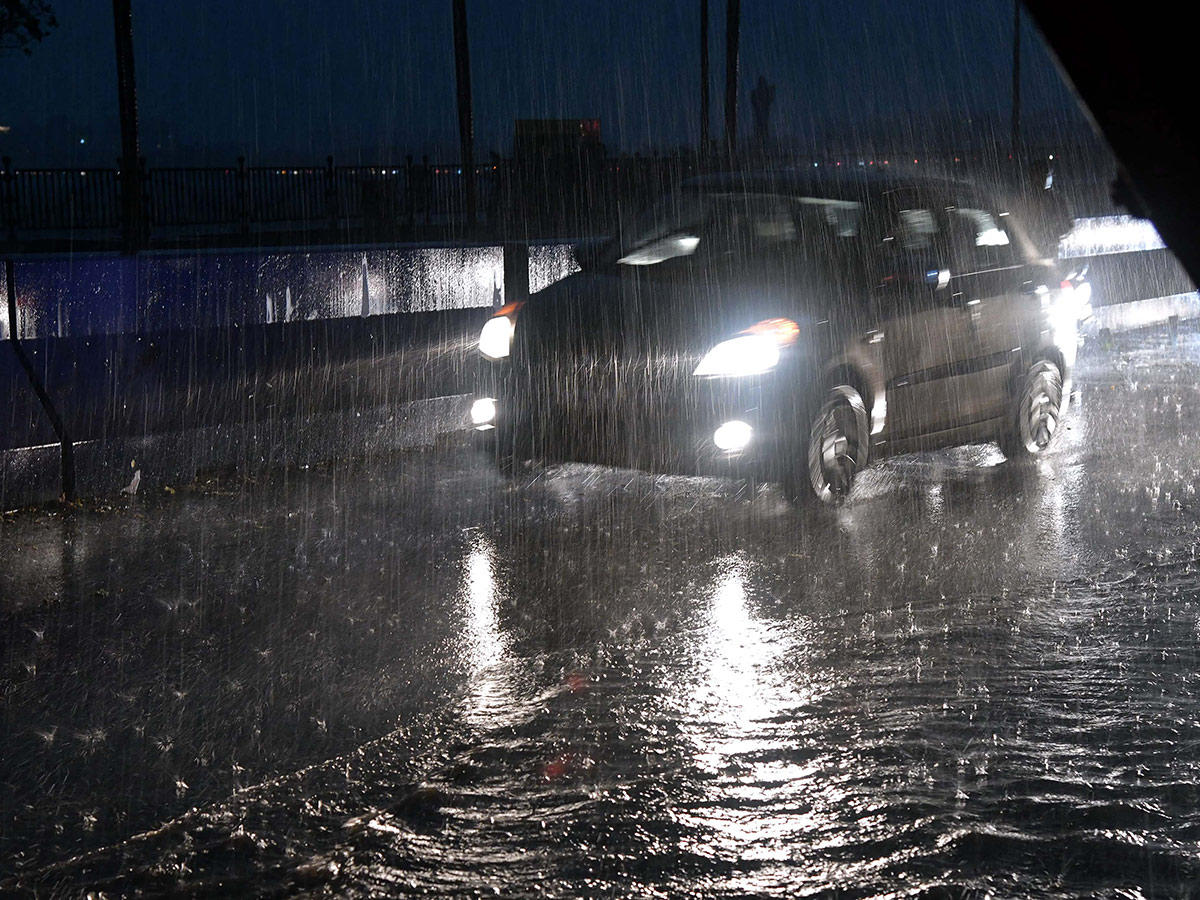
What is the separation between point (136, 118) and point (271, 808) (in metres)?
15.9

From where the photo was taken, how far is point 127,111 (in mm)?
17812

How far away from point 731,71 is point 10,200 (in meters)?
17.2

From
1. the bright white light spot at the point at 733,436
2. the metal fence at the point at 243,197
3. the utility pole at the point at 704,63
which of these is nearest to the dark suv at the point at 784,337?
the bright white light spot at the point at 733,436

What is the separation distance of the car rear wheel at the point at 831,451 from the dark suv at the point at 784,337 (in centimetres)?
1

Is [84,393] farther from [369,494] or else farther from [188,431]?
[369,494]

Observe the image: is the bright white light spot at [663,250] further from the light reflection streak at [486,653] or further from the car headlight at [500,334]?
the light reflection streak at [486,653]

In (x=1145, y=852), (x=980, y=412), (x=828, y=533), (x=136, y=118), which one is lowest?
(x=1145, y=852)

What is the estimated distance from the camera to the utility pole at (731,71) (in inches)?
1336

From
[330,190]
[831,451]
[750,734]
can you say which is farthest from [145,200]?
[750,734]

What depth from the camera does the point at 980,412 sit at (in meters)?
8.85

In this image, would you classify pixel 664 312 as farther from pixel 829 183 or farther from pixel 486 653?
pixel 486 653

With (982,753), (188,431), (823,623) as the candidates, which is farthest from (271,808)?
(188,431)

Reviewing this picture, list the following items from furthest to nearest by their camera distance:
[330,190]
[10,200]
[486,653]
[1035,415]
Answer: [330,190] → [10,200] → [1035,415] → [486,653]

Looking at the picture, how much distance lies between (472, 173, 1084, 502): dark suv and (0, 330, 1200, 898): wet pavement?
0.43 meters
